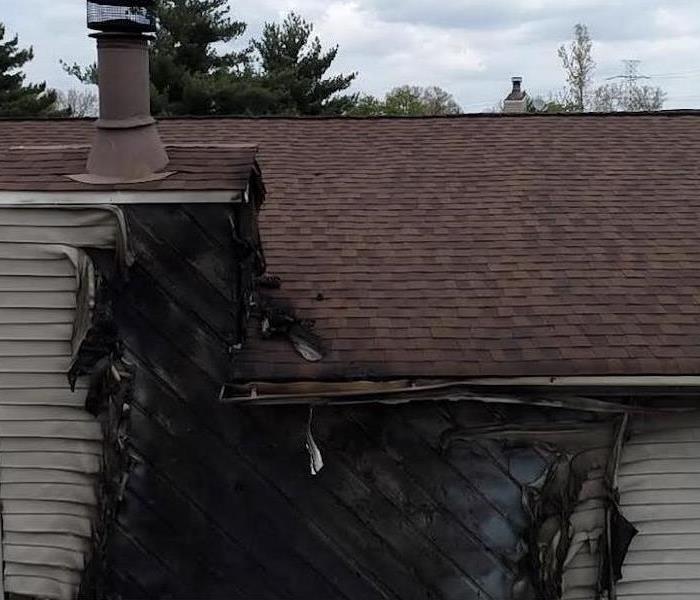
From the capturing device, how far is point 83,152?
Result: 4684mm

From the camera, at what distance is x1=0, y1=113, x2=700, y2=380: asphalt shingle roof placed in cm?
448

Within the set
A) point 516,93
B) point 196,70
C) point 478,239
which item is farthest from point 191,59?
point 478,239

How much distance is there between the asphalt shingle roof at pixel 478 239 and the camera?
176 inches

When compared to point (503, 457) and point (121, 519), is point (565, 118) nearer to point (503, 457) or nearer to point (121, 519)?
point (503, 457)

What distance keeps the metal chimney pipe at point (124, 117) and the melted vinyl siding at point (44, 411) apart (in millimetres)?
435

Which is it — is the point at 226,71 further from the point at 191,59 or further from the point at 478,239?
the point at 478,239

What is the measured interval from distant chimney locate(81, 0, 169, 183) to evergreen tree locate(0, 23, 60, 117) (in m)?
21.6

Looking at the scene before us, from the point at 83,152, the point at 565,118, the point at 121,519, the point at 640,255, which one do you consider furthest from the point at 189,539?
the point at 565,118

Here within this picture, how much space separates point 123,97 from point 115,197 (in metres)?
0.80

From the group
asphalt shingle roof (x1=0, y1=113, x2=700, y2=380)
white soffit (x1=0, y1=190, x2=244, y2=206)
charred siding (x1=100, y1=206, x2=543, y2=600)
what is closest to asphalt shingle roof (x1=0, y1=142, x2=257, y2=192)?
white soffit (x1=0, y1=190, x2=244, y2=206)

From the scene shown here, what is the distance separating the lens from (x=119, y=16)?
14.4 ft

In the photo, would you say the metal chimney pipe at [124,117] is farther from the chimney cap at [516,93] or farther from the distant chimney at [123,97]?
the chimney cap at [516,93]

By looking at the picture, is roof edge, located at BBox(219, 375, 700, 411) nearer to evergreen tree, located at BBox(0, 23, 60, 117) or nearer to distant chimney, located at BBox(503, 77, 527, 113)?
distant chimney, located at BBox(503, 77, 527, 113)

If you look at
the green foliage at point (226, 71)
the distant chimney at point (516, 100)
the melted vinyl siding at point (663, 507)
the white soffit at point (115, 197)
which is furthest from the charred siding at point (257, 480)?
the green foliage at point (226, 71)
